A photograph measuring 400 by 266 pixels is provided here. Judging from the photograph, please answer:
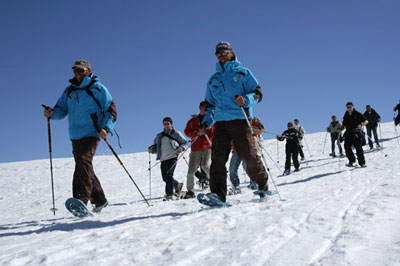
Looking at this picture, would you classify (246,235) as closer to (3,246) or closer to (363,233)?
(363,233)

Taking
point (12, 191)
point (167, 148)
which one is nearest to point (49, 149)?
point (167, 148)

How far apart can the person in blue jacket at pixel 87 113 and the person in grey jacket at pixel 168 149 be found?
8.16 feet

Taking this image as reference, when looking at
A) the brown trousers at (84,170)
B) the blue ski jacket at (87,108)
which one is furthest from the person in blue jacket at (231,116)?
the brown trousers at (84,170)

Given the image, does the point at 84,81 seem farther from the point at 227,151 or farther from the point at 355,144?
the point at 355,144

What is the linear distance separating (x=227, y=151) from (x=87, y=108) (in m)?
2.21

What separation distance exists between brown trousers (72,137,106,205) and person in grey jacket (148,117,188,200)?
2.51 metres

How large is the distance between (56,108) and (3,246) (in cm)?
266

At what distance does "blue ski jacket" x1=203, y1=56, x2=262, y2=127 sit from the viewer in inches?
177

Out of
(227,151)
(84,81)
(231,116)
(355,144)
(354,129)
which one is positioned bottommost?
(355,144)

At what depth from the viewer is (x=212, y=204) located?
4.23m

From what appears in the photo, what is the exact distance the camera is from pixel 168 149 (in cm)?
752

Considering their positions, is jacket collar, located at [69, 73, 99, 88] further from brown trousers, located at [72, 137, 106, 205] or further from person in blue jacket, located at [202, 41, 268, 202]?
person in blue jacket, located at [202, 41, 268, 202]

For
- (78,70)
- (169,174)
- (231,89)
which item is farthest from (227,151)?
(169,174)

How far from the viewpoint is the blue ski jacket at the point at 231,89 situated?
4484mm
